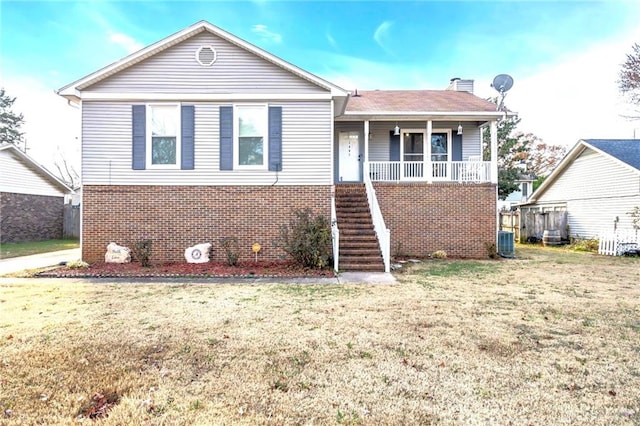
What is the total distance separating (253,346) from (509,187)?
26206 millimetres

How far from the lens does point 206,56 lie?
9625 millimetres

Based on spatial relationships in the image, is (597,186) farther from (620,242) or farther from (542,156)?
(542,156)

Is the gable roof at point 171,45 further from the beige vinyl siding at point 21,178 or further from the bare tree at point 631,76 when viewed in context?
the bare tree at point 631,76

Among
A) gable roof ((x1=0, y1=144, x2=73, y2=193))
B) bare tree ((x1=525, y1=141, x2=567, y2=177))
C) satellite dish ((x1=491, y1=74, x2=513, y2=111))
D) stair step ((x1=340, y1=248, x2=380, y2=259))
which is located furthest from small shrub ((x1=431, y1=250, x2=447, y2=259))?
bare tree ((x1=525, y1=141, x2=567, y2=177))

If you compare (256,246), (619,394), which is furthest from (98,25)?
(619,394)

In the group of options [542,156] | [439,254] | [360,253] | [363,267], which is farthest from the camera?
[542,156]

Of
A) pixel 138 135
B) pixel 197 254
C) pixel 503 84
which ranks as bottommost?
pixel 197 254

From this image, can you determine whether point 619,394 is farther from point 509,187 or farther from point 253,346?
point 509,187

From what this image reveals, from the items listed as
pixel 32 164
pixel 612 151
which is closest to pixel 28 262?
pixel 32 164

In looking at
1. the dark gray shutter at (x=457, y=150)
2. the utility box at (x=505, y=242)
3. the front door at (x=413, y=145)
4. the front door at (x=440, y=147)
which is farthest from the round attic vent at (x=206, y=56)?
the utility box at (x=505, y=242)

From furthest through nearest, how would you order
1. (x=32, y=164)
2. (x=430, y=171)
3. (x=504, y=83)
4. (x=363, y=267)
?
(x=32, y=164), (x=504, y=83), (x=430, y=171), (x=363, y=267)

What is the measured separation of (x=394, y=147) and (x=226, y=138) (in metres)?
6.60

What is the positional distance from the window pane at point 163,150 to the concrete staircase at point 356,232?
494 cm

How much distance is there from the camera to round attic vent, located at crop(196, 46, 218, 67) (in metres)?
9.60
